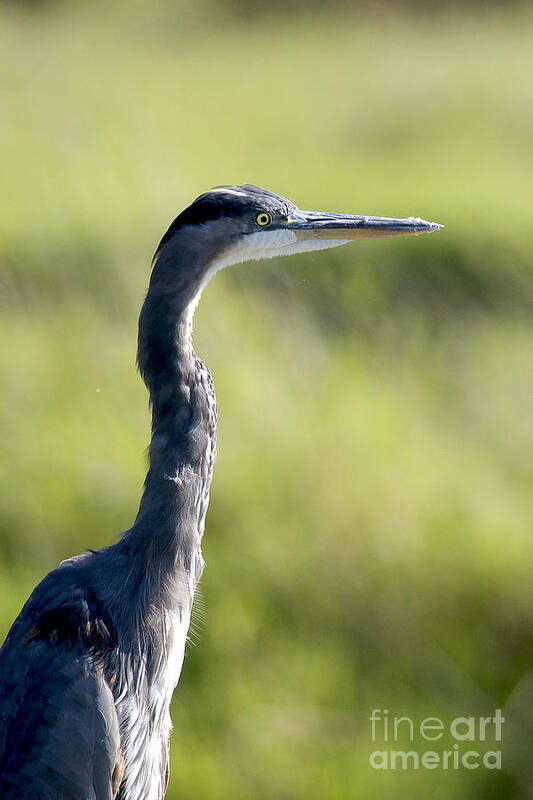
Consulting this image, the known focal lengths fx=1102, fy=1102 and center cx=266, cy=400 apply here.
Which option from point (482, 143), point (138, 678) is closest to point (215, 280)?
point (138, 678)

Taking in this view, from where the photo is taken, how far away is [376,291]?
492 centimetres

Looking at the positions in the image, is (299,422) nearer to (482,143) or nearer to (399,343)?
(399,343)

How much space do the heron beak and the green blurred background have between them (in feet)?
2.99

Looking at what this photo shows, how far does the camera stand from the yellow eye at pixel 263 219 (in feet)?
7.39

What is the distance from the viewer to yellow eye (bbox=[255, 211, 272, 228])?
2.25m

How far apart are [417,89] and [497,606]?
4748 millimetres

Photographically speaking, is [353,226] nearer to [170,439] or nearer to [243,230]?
[243,230]

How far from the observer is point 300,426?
12.9 ft
